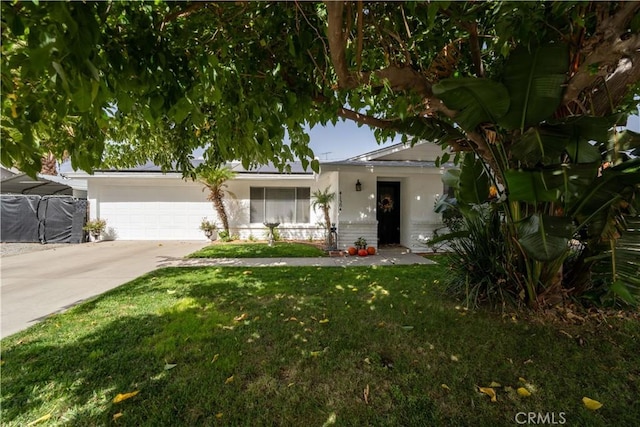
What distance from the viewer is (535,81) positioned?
9.63 feet

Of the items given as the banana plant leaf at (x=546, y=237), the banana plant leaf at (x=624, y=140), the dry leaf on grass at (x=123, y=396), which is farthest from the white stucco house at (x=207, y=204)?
the dry leaf on grass at (x=123, y=396)

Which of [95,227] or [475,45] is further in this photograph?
[95,227]

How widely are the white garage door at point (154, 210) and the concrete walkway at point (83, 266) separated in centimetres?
134

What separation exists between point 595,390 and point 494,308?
168 cm

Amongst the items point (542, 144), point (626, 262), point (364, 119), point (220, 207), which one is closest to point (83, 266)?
point (220, 207)

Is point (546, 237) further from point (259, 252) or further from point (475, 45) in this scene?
point (259, 252)

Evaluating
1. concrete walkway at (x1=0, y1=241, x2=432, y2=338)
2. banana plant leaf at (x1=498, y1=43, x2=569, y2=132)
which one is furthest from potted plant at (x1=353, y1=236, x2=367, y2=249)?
banana plant leaf at (x1=498, y1=43, x2=569, y2=132)

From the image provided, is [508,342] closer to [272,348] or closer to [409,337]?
[409,337]

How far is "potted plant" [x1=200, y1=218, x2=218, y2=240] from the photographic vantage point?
13039mm

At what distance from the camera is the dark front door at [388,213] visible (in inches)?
449

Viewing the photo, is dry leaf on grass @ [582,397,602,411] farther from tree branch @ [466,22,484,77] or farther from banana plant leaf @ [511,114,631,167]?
tree branch @ [466,22,484,77]

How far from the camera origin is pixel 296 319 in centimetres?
411

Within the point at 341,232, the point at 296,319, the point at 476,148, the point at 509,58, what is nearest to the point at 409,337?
the point at 296,319

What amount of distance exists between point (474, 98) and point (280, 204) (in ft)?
37.3
